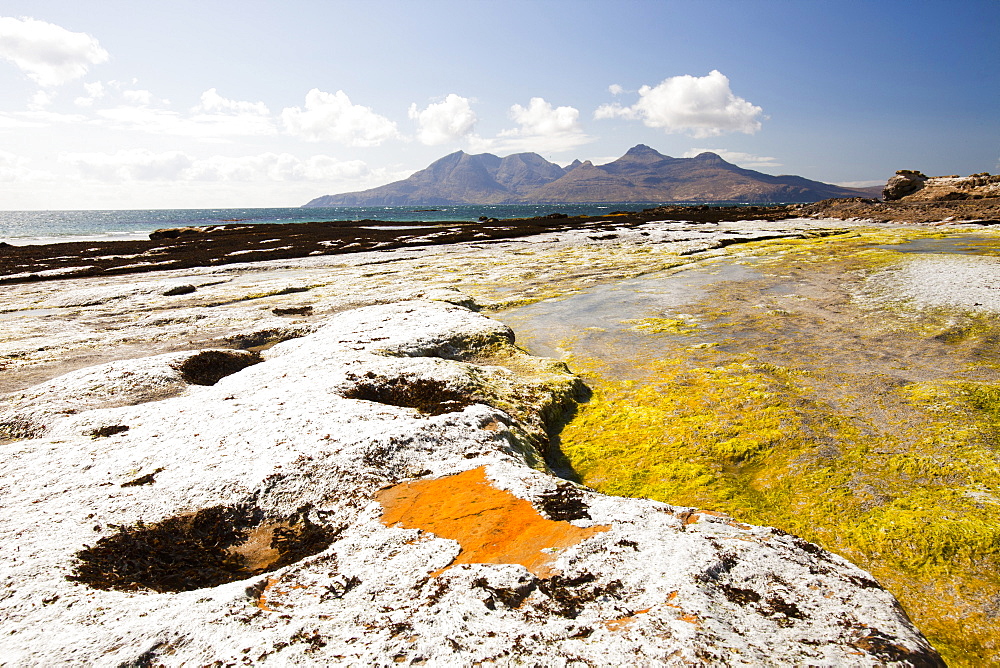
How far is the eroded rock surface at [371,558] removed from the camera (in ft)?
13.9

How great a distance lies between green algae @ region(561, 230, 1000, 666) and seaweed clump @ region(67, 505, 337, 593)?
5.50 metres

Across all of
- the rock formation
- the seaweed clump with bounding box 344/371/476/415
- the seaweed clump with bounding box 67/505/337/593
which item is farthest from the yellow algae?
the rock formation

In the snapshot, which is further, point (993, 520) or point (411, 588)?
point (993, 520)

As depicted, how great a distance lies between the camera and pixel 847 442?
9.72 meters

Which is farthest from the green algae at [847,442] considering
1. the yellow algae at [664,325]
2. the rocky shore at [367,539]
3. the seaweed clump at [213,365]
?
the seaweed clump at [213,365]

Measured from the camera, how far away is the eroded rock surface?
425 cm

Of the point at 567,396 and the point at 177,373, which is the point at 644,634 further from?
the point at 177,373

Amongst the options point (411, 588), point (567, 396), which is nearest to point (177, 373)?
point (567, 396)

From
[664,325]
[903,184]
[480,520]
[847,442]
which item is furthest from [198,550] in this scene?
[903,184]

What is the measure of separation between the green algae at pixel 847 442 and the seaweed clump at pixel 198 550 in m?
5.50

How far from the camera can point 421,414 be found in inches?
388

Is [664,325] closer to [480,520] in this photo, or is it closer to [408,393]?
[408,393]

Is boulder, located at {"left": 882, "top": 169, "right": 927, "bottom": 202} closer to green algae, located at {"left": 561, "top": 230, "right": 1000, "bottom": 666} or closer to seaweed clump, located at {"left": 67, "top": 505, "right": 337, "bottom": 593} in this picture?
green algae, located at {"left": 561, "top": 230, "right": 1000, "bottom": 666}

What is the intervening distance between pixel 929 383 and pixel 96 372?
22.0 m
